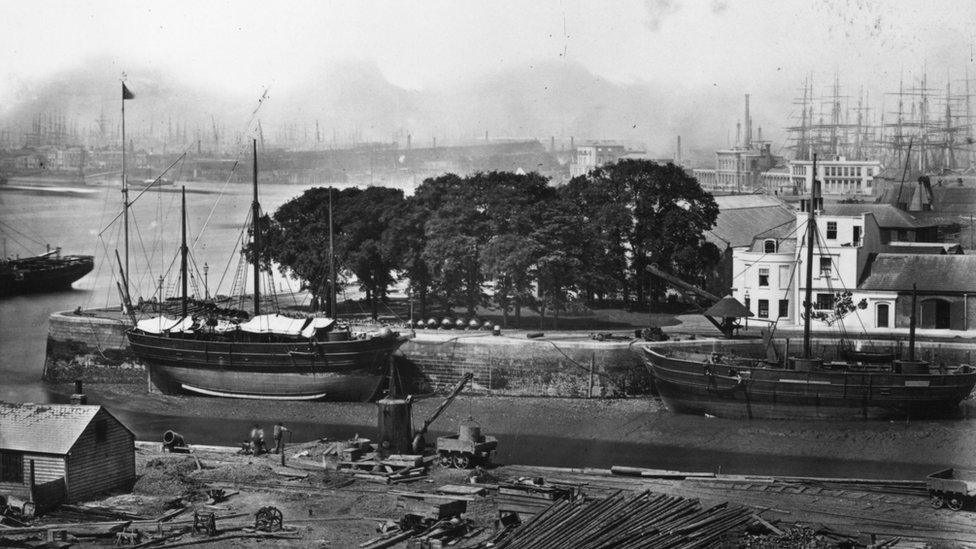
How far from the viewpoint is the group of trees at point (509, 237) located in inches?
2704

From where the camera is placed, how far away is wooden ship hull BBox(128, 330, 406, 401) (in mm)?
62656

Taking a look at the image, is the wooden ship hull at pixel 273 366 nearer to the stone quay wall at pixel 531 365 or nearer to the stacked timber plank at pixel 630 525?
the stone quay wall at pixel 531 365

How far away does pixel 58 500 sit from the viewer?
39.3m

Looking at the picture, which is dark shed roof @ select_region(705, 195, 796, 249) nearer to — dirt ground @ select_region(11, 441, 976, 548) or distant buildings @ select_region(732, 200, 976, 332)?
distant buildings @ select_region(732, 200, 976, 332)

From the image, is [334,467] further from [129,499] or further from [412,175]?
[412,175]

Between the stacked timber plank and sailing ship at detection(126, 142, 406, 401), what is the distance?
26170 mm

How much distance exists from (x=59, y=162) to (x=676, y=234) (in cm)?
5034

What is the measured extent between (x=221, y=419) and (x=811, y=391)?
79.8 ft

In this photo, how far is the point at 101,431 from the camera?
134ft

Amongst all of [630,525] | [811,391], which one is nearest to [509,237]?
[811,391]

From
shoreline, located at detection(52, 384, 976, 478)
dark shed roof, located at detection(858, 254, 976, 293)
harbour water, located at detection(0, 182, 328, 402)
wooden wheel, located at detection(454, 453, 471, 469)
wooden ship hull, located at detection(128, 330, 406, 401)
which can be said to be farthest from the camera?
harbour water, located at detection(0, 182, 328, 402)

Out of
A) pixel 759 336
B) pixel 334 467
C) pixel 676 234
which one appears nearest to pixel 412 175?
pixel 676 234

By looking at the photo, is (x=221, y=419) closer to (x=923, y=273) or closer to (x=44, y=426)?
(x=44, y=426)

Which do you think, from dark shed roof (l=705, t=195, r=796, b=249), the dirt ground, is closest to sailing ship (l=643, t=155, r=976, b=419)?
the dirt ground
